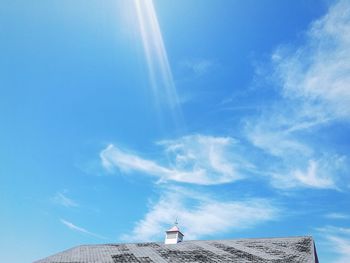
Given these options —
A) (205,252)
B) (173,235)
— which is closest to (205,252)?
(205,252)

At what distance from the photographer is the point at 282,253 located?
1842 centimetres

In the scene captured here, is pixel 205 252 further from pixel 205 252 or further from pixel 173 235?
pixel 173 235

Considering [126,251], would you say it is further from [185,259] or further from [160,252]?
[185,259]

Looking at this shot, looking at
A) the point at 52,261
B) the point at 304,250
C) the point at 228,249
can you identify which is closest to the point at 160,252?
the point at 228,249

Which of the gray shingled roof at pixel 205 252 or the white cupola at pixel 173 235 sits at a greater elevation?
the white cupola at pixel 173 235

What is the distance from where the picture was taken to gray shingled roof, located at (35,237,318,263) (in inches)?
708

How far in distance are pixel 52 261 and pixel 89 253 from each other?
10.0 feet

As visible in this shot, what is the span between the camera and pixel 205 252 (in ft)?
65.8

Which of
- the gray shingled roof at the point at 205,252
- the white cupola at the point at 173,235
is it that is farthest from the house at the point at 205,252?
the white cupola at the point at 173,235

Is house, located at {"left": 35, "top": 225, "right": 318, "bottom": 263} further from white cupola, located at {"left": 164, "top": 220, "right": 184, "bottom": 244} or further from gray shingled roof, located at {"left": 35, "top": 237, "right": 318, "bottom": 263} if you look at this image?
white cupola, located at {"left": 164, "top": 220, "right": 184, "bottom": 244}

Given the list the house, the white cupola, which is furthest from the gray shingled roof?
Result: the white cupola

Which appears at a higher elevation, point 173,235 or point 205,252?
point 173,235

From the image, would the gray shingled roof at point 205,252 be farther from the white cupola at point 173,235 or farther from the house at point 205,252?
A: the white cupola at point 173,235

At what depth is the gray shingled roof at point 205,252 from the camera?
1797 centimetres
